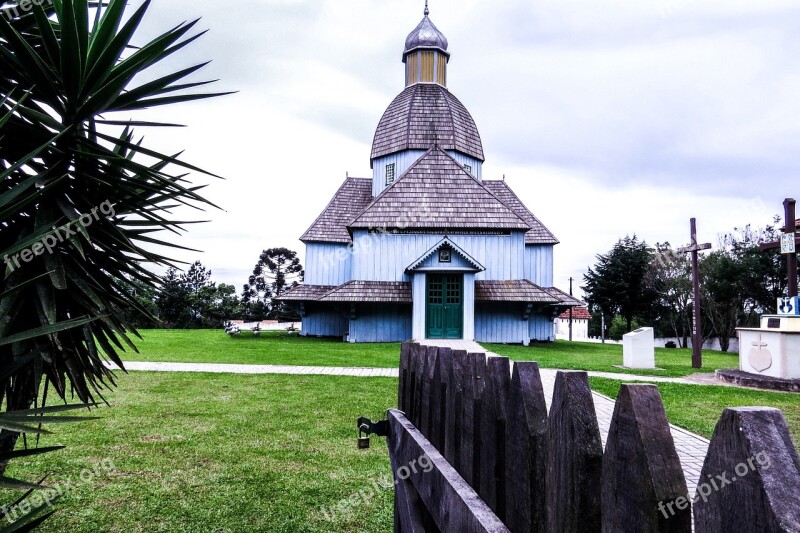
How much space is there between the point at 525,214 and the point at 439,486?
89.8 feet

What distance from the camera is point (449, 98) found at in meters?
28.7

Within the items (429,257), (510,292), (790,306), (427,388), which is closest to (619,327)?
(510,292)

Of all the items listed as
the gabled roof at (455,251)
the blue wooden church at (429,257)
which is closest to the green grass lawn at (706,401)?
the gabled roof at (455,251)

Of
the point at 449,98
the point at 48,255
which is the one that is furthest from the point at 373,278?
the point at 48,255

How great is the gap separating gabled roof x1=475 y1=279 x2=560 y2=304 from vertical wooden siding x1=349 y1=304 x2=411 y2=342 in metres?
3.40

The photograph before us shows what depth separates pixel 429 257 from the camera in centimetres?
2103

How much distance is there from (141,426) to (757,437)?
24.5 ft

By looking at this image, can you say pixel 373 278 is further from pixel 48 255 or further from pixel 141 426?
pixel 48 255

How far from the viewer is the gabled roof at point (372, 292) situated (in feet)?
71.2

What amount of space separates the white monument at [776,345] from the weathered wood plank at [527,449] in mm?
13459

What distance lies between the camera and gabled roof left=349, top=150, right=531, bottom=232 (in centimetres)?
2256

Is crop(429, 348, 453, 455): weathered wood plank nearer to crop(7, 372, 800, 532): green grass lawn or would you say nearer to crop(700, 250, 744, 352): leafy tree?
crop(7, 372, 800, 532): green grass lawn

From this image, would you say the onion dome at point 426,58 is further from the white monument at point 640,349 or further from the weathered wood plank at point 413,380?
the weathered wood plank at point 413,380

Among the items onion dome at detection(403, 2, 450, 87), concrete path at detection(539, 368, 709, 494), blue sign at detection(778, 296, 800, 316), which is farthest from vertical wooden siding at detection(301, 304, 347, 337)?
concrete path at detection(539, 368, 709, 494)
